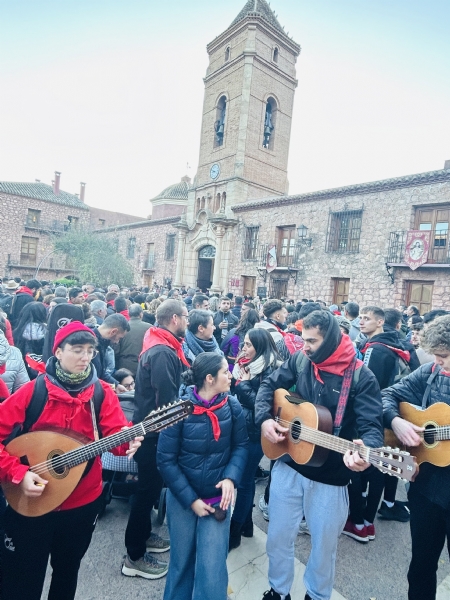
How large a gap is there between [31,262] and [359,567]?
1314 inches

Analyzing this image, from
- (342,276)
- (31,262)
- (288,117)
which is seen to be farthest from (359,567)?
(31,262)

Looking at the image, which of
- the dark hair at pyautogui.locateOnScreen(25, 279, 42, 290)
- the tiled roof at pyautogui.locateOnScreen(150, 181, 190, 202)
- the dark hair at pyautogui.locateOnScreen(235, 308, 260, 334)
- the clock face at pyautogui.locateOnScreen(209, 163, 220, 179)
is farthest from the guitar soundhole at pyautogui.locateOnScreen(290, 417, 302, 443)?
the tiled roof at pyautogui.locateOnScreen(150, 181, 190, 202)

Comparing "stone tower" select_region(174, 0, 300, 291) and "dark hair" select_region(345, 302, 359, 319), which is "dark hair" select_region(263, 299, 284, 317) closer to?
"dark hair" select_region(345, 302, 359, 319)

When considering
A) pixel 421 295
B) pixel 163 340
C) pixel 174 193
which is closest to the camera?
pixel 163 340

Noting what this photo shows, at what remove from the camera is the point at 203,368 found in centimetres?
226

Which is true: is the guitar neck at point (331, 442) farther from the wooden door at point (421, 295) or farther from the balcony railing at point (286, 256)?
the balcony railing at point (286, 256)

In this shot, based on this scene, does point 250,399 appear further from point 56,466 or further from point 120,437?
point 56,466

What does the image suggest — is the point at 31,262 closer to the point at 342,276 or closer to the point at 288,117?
the point at 288,117

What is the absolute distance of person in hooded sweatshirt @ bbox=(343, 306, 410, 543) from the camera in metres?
3.13

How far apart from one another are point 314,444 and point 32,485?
5.22 feet

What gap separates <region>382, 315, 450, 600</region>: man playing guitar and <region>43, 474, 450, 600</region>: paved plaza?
53 cm

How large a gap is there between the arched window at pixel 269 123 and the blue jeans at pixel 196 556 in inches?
855

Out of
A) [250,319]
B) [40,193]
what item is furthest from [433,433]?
[40,193]

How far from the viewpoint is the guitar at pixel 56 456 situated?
73.9 inches
